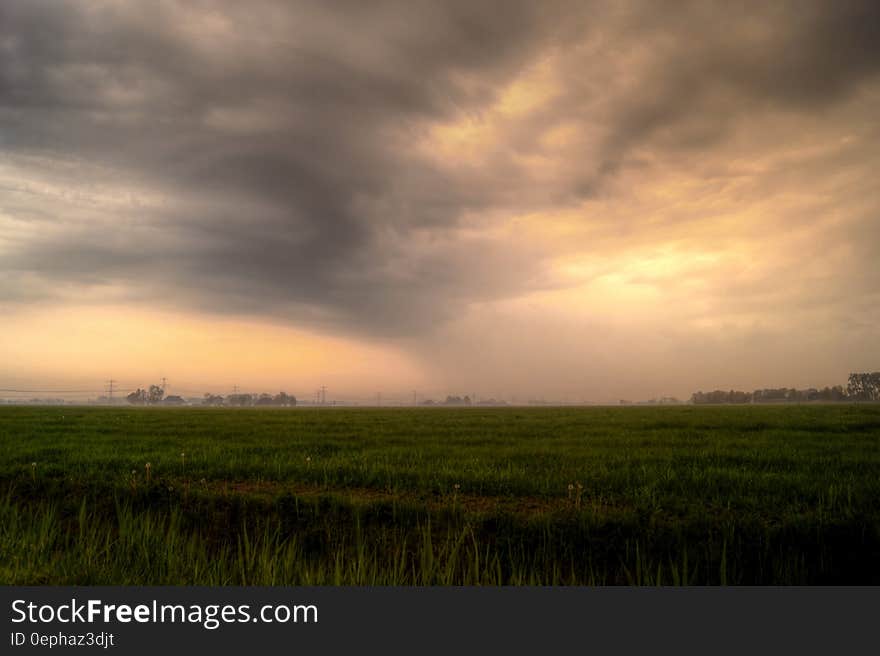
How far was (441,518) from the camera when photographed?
877 centimetres

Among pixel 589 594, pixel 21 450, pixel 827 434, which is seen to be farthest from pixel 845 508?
pixel 21 450

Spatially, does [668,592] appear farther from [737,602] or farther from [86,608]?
[86,608]

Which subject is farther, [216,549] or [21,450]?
[21,450]

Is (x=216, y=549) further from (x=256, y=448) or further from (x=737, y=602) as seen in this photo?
(x=256, y=448)

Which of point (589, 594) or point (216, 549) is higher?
point (589, 594)

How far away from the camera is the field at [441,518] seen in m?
6.17

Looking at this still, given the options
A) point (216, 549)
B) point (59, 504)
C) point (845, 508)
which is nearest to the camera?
point (216, 549)

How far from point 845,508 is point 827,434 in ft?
64.1

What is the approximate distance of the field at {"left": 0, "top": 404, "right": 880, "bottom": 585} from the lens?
6.17 meters

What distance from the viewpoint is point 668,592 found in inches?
172

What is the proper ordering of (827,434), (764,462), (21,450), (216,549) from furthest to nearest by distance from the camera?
(827,434), (21,450), (764,462), (216,549)

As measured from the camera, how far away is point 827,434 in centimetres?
2441

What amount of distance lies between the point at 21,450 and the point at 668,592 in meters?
21.8

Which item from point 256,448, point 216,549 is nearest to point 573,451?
point 256,448
